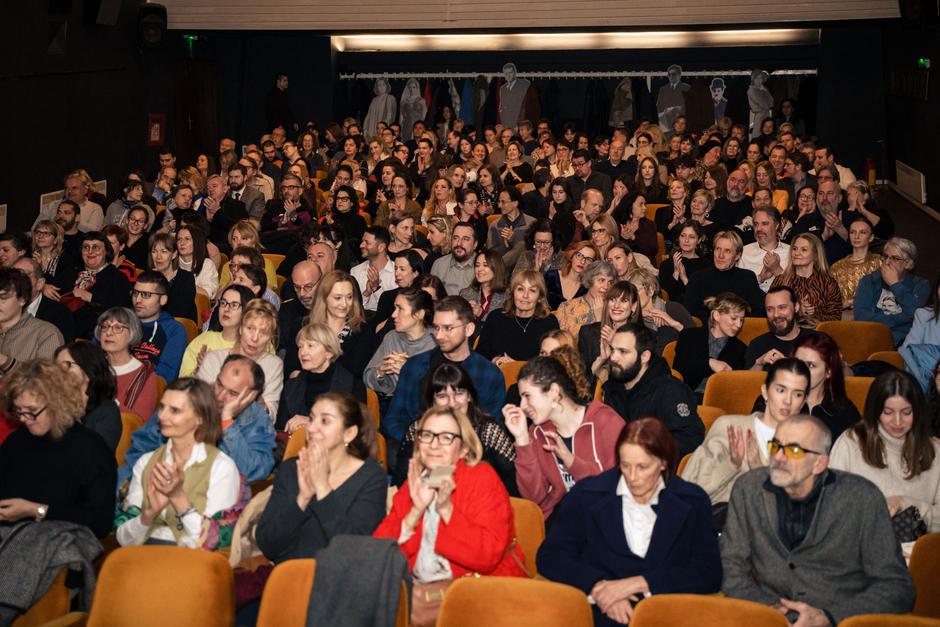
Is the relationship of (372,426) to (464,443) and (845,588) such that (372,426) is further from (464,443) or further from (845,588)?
(845,588)

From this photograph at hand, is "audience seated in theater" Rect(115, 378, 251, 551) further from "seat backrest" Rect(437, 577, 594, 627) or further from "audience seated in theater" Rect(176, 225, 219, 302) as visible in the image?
"audience seated in theater" Rect(176, 225, 219, 302)

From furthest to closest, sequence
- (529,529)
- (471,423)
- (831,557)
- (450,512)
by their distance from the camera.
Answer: (471,423), (529,529), (450,512), (831,557)

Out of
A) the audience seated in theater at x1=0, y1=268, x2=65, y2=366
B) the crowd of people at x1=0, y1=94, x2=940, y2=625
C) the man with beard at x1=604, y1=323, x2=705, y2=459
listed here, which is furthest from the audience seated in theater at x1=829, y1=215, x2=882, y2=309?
the audience seated in theater at x1=0, y1=268, x2=65, y2=366

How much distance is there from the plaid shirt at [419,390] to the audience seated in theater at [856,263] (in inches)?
123

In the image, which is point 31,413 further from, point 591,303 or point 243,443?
point 591,303

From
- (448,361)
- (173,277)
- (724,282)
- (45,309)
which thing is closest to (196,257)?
(173,277)

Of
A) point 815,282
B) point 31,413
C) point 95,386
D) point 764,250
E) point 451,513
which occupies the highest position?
point 764,250

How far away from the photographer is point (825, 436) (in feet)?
11.5

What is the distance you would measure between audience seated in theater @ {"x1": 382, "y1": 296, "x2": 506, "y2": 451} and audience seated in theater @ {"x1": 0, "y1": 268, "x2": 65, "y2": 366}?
182 cm

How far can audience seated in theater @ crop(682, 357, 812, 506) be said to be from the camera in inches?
159

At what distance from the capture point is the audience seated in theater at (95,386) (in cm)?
437

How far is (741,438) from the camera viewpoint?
406 centimetres

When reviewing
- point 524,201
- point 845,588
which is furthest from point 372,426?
point 524,201

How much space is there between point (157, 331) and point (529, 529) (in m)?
2.87
